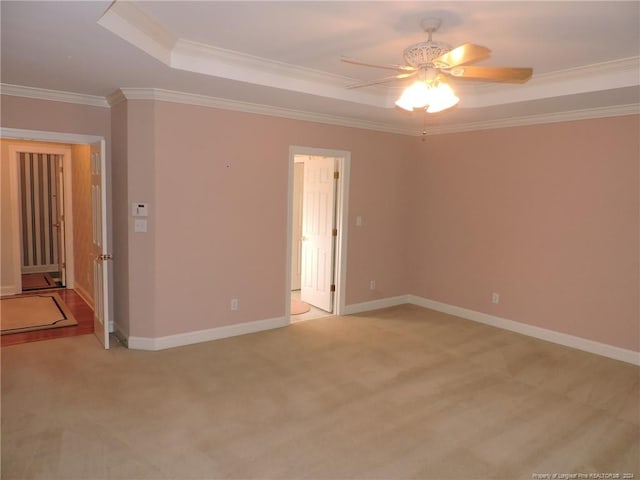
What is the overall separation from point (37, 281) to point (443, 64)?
7.26 m

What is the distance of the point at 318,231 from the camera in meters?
5.86

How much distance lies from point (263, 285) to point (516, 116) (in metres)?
3.42

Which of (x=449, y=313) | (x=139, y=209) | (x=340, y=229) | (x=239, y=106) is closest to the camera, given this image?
(x=139, y=209)

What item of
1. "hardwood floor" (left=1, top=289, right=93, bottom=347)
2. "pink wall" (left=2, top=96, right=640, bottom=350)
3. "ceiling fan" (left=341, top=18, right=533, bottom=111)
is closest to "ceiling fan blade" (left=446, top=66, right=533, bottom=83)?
"ceiling fan" (left=341, top=18, right=533, bottom=111)

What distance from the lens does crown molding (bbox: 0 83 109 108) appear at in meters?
3.93

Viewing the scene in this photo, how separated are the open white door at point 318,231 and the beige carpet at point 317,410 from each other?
1.17 m

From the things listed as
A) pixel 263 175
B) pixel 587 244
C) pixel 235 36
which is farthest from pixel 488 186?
pixel 235 36

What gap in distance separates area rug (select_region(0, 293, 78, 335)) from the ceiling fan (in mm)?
4543

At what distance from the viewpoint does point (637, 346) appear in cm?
421

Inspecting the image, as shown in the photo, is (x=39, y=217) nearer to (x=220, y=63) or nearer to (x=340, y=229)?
(x=340, y=229)

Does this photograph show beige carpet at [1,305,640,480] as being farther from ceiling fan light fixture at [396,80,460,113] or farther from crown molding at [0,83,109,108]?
crown molding at [0,83,109,108]

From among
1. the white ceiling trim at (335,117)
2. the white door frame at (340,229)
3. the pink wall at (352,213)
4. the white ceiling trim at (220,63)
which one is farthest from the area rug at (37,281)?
the white ceiling trim at (220,63)

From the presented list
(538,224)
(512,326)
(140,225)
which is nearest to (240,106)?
(140,225)

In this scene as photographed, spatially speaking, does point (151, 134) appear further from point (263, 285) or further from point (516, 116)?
point (516, 116)
